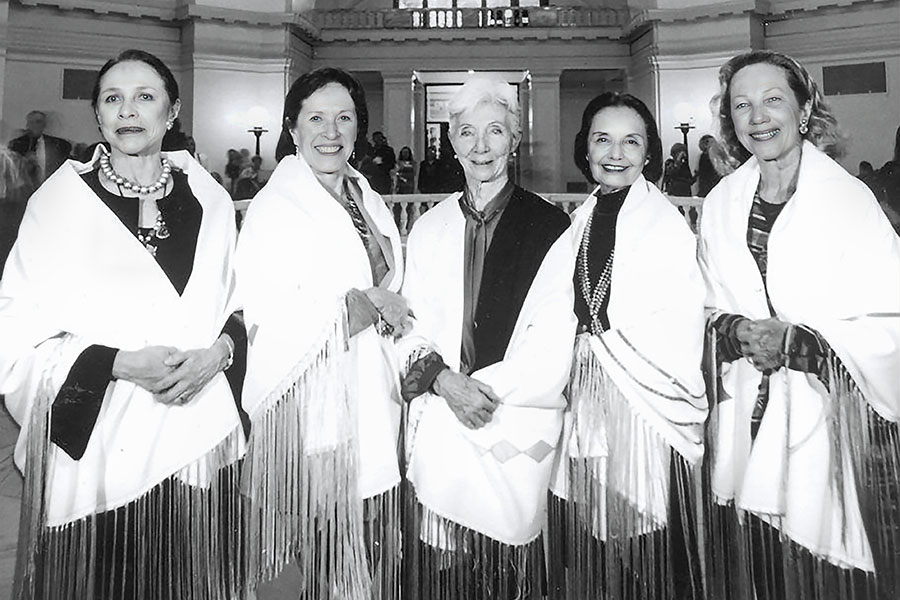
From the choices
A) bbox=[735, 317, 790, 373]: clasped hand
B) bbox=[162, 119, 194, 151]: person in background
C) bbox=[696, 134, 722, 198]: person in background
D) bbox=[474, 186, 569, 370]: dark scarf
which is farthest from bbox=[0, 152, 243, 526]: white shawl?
bbox=[696, 134, 722, 198]: person in background

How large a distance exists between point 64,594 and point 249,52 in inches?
149

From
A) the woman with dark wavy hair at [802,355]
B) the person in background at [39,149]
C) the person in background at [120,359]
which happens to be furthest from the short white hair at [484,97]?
the person in background at [39,149]

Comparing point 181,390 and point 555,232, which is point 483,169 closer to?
point 555,232

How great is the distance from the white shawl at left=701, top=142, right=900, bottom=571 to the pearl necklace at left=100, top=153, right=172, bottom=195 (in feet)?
5.65

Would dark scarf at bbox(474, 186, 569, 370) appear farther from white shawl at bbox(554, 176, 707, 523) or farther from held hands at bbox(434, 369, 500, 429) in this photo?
white shawl at bbox(554, 176, 707, 523)

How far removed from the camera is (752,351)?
2.01m

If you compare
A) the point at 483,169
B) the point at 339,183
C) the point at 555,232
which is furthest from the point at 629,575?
the point at 339,183

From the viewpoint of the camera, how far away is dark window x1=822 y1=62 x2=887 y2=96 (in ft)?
8.47

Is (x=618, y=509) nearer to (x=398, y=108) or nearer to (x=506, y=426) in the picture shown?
(x=506, y=426)

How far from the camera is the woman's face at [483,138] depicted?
2.09 metres

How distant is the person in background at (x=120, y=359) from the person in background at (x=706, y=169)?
5.82 feet

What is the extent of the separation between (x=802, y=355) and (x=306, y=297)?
1.44 m

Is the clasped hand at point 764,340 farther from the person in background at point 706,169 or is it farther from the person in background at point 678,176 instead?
the person in background at point 678,176

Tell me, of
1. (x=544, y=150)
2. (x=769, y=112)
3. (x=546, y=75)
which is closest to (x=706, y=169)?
(x=769, y=112)
